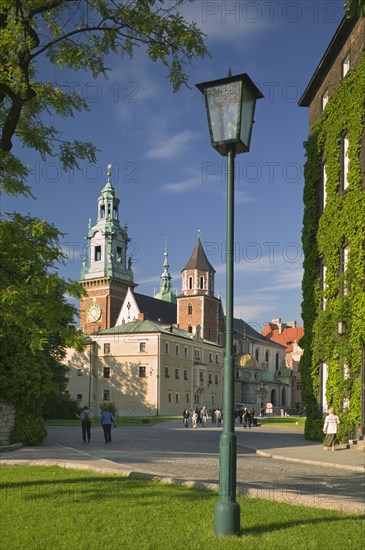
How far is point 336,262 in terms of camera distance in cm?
2769

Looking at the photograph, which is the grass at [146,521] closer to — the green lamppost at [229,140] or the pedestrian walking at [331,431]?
the green lamppost at [229,140]

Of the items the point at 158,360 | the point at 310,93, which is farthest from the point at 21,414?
the point at 158,360

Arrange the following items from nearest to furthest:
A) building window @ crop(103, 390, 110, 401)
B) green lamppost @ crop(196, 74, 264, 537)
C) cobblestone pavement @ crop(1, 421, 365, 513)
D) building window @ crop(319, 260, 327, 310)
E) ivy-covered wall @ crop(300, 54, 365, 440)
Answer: green lamppost @ crop(196, 74, 264, 537) → cobblestone pavement @ crop(1, 421, 365, 513) → ivy-covered wall @ crop(300, 54, 365, 440) → building window @ crop(319, 260, 327, 310) → building window @ crop(103, 390, 110, 401)

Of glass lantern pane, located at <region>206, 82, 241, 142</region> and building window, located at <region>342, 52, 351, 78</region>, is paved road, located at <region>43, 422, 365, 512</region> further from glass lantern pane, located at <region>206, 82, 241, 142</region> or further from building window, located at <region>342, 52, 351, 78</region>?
building window, located at <region>342, 52, 351, 78</region>

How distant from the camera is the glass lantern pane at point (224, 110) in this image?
9125 millimetres

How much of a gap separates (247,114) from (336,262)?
19.4m

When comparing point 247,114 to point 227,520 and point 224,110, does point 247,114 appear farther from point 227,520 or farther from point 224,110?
point 227,520

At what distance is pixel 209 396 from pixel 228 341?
8542cm

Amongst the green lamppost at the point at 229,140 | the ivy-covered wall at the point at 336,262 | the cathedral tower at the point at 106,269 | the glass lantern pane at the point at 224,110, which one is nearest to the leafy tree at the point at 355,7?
the green lamppost at the point at 229,140

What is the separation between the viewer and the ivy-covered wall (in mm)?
25094

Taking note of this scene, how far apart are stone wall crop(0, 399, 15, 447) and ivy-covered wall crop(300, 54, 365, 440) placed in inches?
499

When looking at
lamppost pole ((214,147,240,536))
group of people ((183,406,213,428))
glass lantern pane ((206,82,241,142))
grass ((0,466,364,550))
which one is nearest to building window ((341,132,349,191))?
grass ((0,466,364,550))

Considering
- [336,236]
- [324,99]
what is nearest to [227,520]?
[336,236]

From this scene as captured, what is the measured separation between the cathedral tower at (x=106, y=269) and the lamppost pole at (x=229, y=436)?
91.3 m
